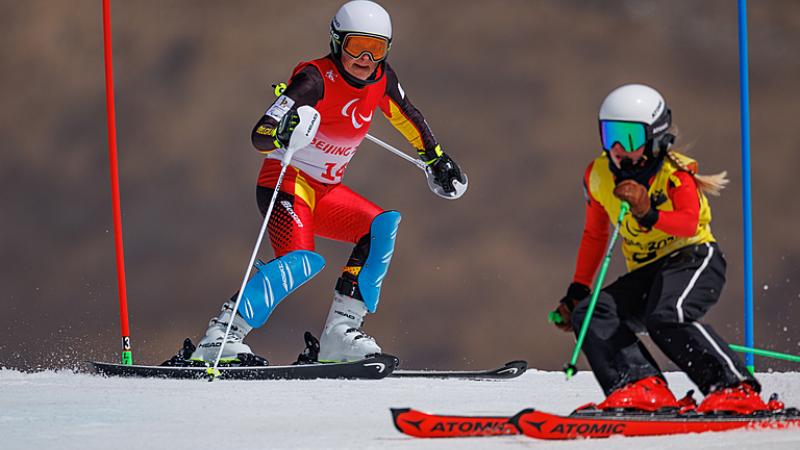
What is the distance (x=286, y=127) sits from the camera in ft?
15.7

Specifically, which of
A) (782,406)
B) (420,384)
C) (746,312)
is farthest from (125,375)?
(782,406)

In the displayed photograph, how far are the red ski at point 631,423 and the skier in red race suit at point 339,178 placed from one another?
6.86 ft

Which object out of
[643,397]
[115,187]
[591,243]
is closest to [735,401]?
[643,397]

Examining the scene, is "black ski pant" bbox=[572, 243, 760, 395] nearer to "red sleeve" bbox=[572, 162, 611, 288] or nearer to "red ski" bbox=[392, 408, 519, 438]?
"red sleeve" bbox=[572, 162, 611, 288]

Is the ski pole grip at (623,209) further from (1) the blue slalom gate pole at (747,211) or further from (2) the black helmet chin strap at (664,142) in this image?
(1) the blue slalom gate pole at (747,211)

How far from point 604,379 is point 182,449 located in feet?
4.08

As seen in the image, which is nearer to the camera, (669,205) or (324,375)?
(669,205)

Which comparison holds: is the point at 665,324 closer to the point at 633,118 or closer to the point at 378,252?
the point at 633,118

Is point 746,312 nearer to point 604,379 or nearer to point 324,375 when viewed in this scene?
point 604,379

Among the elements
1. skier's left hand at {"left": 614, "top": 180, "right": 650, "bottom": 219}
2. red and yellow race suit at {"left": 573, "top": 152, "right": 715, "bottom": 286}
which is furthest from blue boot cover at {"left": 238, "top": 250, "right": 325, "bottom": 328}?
skier's left hand at {"left": 614, "top": 180, "right": 650, "bottom": 219}

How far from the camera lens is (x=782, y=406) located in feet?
10.8

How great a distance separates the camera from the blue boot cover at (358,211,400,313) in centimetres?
513

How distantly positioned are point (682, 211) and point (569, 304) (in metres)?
0.47

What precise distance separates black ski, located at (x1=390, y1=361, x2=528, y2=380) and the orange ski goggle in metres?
1.53
